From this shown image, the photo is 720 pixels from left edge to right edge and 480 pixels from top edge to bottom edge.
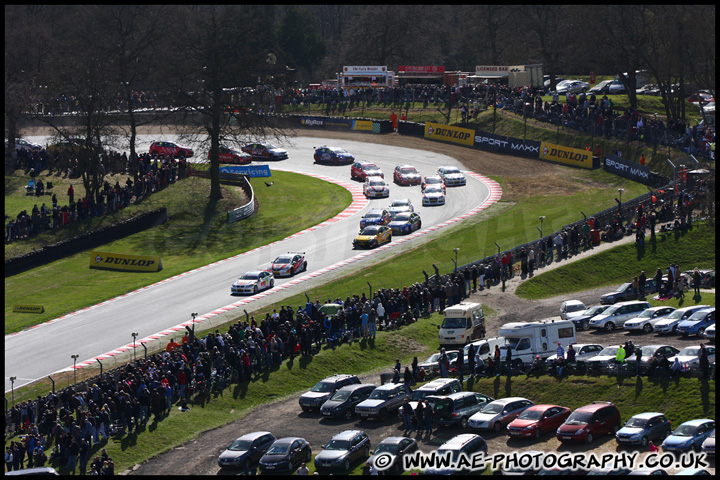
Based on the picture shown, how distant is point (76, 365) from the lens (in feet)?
143

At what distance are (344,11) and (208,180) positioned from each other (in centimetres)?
8109

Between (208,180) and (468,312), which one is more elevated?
(208,180)

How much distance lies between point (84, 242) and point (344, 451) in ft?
118

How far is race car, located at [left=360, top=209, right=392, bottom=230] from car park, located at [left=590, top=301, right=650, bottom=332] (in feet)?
64.3

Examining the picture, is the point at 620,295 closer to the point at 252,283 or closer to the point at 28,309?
the point at 252,283

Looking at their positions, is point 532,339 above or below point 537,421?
above

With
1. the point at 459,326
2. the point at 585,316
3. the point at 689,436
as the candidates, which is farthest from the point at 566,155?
the point at 689,436

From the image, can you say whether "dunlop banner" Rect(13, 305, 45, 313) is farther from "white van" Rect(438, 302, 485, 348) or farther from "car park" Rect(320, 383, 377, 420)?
"white van" Rect(438, 302, 485, 348)

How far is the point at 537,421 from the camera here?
3306 centimetres

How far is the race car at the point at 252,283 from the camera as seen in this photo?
52.9 meters

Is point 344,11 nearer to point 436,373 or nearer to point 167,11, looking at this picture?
point 167,11

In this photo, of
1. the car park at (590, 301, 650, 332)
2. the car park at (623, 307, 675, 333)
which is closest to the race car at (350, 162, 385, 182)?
the car park at (590, 301, 650, 332)

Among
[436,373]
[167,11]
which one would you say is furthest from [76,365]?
[167,11]

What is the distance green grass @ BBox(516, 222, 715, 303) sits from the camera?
53.3 metres
